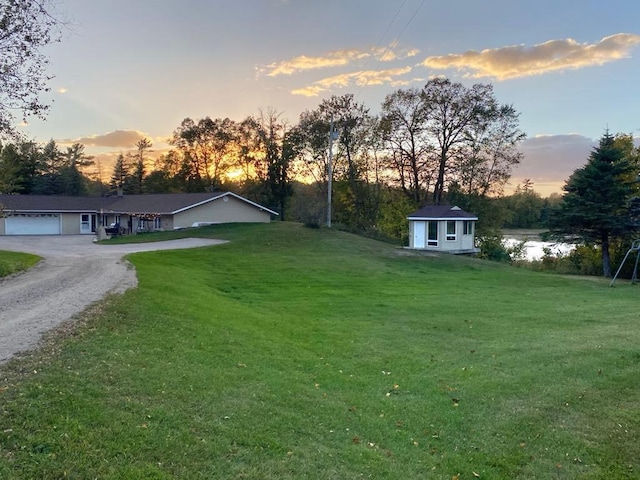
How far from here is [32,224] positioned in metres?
39.9

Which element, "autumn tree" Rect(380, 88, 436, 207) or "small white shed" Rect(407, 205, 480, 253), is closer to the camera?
"small white shed" Rect(407, 205, 480, 253)

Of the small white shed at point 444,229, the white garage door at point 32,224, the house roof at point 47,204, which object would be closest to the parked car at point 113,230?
the house roof at point 47,204

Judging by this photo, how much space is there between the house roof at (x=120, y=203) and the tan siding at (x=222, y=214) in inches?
18.6

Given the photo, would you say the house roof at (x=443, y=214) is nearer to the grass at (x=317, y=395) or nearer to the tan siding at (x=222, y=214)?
the tan siding at (x=222, y=214)

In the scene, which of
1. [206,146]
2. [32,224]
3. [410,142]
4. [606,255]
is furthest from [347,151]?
[32,224]

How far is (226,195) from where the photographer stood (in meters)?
39.3

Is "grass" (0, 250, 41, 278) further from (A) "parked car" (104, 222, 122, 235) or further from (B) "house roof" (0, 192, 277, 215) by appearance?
(A) "parked car" (104, 222, 122, 235)

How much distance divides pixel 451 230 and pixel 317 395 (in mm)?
27093

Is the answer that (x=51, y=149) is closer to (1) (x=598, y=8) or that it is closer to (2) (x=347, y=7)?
(2) (x=347, y=7)

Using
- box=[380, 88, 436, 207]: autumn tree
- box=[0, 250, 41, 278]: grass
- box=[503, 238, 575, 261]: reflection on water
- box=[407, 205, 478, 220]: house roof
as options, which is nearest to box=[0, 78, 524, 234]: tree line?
box=[380, 88, 436, 207]: autumn tree

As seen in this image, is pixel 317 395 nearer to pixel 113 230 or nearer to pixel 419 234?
pixel 419 234

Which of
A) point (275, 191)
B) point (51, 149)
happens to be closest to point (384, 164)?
point (275, 191)

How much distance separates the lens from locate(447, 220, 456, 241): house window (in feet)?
101

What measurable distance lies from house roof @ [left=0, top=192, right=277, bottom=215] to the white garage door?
2.65 ft
